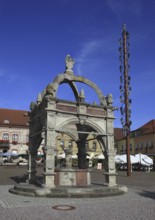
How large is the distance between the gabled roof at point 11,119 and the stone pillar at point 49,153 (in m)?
50.0

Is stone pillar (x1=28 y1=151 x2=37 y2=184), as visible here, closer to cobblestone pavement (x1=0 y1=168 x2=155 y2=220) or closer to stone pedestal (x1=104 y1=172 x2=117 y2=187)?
stone pedestal (x1=104 y1=172 x2=117 y2=187)

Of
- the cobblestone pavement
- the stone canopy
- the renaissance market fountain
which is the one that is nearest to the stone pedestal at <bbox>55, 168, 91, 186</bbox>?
the renaissance market fountain

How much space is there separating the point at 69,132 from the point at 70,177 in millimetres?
2294

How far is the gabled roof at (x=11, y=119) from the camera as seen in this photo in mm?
61781

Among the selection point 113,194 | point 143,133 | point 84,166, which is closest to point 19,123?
point 143,133

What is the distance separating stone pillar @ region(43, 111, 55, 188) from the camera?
12.7 meters

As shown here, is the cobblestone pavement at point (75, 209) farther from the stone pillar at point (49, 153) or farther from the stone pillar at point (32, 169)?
the stone pillar at point (32, 169)

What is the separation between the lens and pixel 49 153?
42.8 ft

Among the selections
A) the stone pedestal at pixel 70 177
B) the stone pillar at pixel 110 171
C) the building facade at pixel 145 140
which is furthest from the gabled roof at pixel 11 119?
the stone pillar at pixel 110 171

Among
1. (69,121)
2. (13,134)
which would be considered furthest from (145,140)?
(69,121)

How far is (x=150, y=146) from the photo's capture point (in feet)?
165

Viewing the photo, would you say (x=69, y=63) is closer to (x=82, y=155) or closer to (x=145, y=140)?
(x=82, y=155)

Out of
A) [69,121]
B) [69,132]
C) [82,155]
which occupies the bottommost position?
[82,155]

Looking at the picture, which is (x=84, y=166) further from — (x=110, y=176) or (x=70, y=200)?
(x=70, y=200)
